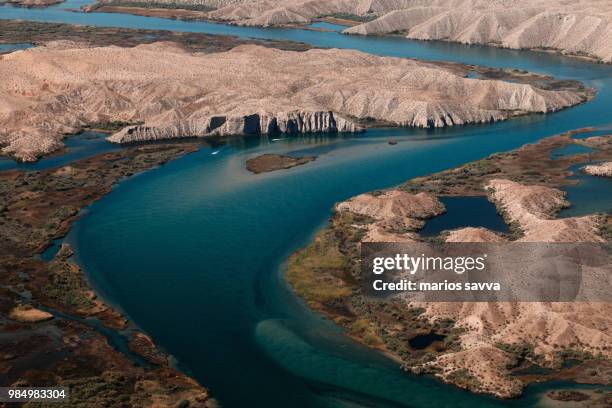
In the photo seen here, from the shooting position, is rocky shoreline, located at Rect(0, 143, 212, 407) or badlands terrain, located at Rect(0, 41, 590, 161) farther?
badlands terrain, located at Rect(0, 41, 590, 161)

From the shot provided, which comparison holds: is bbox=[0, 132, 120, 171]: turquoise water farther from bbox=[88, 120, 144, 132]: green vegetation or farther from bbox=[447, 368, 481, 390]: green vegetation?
bbox=[447, 368, 481, 390]: green vegetation

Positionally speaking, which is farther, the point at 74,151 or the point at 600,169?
the point at 74,151

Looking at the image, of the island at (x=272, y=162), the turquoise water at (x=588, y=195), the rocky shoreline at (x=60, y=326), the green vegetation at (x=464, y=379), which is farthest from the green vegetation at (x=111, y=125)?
the green vegetation at (x=464, y=379)

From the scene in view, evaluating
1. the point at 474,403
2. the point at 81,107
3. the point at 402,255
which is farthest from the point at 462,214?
the point at 81,107

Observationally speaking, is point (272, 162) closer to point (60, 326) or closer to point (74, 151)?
point (74, 151)

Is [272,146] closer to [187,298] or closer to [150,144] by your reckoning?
Answer: [150,144]

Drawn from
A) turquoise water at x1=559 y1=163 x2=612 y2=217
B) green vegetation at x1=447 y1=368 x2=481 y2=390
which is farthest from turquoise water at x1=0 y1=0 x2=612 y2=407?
turquoise water at x1=559 y1=163 x2=612 y2=217

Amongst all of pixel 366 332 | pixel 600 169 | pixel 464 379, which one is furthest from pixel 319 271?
pixel 600 169
